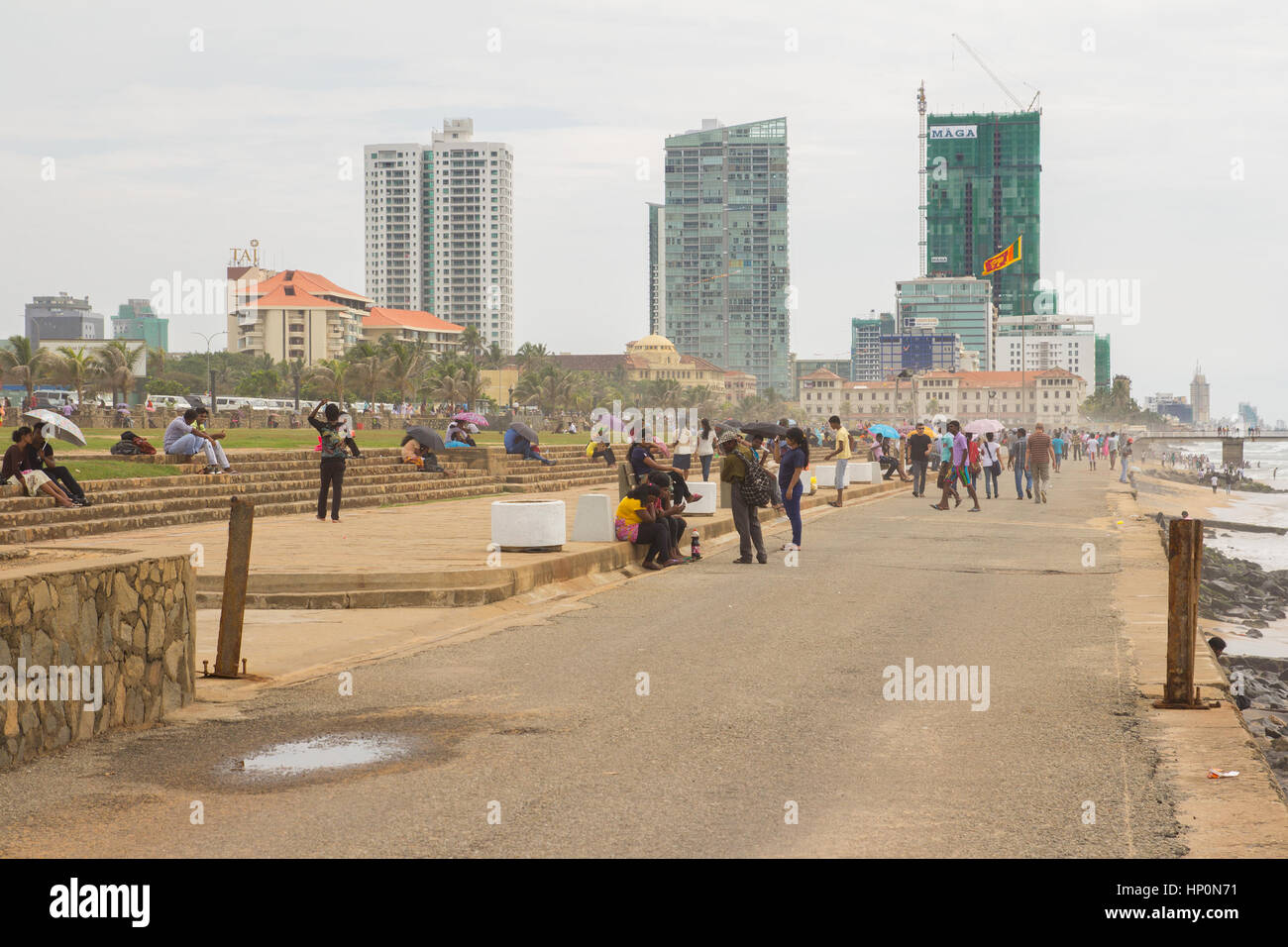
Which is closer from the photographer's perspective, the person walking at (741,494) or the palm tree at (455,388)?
the person walking at (741,494)

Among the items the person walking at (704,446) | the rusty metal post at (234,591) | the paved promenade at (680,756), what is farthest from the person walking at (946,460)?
the rusty metal post at (234,591)

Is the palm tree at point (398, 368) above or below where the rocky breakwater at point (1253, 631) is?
above

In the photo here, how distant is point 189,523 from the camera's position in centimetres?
1939

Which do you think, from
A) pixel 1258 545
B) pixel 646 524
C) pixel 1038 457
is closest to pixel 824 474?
pixel 1038 457

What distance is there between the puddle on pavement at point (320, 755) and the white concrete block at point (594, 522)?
9.59 meters

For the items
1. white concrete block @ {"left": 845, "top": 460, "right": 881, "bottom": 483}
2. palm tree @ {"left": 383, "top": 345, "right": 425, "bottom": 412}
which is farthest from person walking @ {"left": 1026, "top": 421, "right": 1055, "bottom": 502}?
palm tree @ {"left": 383, "top": 345, "right": 425, "bottom": 412}

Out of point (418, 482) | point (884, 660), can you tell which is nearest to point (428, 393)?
point (418, 482)

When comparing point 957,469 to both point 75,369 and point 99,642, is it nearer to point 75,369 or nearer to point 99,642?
point 99,642

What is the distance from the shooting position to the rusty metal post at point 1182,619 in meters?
7.86

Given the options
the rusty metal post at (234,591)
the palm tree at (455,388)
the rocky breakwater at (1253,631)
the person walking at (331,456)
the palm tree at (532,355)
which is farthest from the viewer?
the palm tree at (532,355)

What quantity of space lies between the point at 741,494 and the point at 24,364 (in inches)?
2611

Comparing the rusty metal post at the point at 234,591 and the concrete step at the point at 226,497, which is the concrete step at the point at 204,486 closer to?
the concrete step at the point at 226,497

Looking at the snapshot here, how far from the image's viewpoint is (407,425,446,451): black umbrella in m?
29.7
